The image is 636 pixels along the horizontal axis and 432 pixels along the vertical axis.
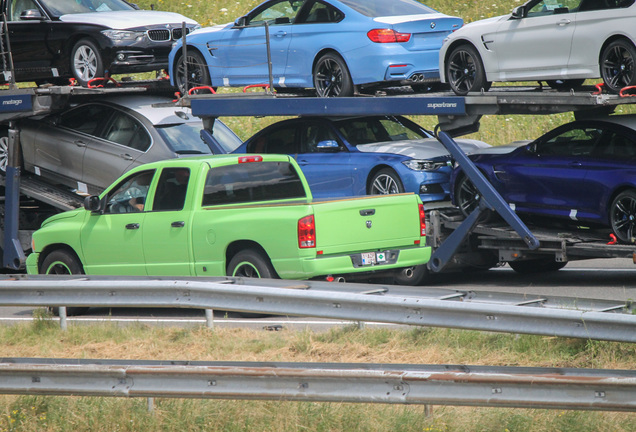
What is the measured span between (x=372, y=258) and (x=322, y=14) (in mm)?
4850

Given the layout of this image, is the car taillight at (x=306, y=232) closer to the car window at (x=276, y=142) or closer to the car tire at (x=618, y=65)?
the car tire at (x=618, y=65)

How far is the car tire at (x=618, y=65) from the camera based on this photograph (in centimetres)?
1062

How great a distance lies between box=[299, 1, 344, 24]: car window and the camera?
1373 centimetres

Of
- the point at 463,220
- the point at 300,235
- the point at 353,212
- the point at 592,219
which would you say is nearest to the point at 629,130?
the point at 592,219

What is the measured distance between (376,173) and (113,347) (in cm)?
569

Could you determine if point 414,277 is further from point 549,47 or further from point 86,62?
point 86,62

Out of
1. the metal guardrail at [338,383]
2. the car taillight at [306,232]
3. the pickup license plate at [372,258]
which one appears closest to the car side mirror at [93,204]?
the car taillight at [306,232]

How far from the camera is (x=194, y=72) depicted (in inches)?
632

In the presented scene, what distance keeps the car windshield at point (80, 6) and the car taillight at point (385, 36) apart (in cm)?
553

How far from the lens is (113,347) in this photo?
29.2 ft

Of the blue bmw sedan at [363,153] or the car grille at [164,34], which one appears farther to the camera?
the car grille at [164,34]

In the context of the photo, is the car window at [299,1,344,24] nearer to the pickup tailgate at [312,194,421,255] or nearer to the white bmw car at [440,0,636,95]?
the white bmw car at [440,0,636,95]

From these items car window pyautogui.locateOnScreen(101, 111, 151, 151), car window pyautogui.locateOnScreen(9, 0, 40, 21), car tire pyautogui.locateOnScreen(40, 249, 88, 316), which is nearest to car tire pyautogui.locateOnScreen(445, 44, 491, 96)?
car window pyautogui.locateOnScreen(101, 111, 151, 151)

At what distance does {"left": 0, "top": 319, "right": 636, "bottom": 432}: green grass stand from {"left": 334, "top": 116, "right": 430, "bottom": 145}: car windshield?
5219 millimetres
